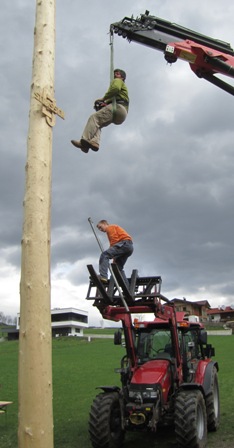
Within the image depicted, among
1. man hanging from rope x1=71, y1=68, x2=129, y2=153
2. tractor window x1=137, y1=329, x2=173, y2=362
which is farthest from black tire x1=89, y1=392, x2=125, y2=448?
man hanging from rope x1=71, y1=68, x2=129, y2=153

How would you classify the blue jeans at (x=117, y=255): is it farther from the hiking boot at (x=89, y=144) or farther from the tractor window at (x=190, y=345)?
the tractor window at (x=190, y=345)

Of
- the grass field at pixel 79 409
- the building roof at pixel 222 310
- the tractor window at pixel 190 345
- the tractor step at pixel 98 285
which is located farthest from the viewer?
the building roof at pixel 222 310

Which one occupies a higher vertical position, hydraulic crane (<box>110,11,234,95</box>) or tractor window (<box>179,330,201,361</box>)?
hydraulic crane (<box>110,11,234,95</box>)

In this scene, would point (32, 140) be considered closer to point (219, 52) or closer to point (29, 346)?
point (29, 346)

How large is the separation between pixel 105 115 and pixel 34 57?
1.79 meters

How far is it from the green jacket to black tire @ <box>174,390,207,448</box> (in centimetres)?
568

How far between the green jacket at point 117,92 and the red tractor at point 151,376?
275cm

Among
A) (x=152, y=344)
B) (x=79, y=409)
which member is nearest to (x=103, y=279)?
(x=152, y=344)

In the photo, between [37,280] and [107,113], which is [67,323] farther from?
[37,280]

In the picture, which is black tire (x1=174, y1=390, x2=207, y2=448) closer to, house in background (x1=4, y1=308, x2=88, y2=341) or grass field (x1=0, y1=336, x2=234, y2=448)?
grass field (x1=0, y1=336, x2=234, y2=448)

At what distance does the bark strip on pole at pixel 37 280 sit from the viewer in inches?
139

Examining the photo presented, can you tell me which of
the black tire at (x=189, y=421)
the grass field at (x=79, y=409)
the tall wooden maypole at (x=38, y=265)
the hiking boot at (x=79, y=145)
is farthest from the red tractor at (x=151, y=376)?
the tall wooden maypole at (x=38, y=265)

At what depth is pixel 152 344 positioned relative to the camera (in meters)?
11.1

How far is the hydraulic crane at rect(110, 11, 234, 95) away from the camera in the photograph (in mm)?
8820
